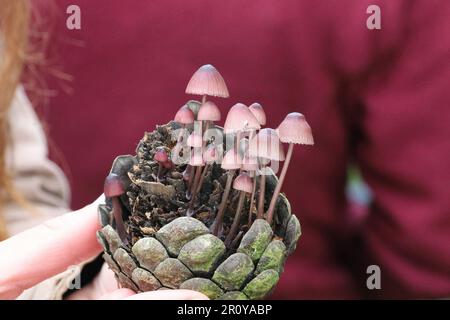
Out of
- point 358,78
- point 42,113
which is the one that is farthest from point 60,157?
point 358,78

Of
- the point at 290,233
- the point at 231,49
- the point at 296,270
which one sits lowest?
the point at 296,270

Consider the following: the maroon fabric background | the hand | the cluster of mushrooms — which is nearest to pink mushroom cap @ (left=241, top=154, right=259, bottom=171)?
the cluster of mushrooms

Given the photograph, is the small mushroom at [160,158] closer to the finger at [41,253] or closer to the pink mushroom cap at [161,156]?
the pink mushroom cap at [161,156]

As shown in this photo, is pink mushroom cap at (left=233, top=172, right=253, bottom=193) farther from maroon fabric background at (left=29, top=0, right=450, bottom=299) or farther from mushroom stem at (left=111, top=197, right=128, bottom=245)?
maroon fabric background at (left=29, top=0, right=450, bottom=299)

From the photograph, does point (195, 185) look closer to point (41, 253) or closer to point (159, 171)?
point (159, 171)

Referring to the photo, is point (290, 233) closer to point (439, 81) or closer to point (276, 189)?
point (276, 189)
